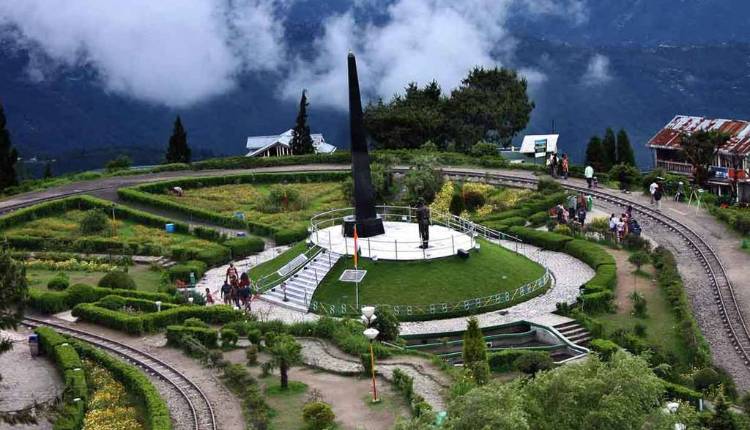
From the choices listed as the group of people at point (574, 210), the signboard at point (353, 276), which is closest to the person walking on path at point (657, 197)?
the group of people at point (574, 210)

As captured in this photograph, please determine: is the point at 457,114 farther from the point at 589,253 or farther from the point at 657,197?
the point at 589,253

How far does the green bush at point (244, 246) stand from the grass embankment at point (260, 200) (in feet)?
11.1

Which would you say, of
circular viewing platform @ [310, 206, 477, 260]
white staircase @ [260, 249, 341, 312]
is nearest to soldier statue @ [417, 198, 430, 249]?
circular viewing platform @ [310, 206, 477, 260]

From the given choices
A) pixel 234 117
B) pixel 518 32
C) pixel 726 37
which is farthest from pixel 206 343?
pixel 726 37

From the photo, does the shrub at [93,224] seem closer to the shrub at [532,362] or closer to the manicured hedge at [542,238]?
the manicured hedge at [542,238]

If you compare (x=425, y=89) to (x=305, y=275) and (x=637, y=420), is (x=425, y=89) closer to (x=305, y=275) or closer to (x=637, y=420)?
(x=305, y=275)

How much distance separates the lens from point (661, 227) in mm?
59469

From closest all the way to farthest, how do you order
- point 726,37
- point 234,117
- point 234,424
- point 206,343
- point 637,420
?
1. point 637,420
2. point 234,424
3. point 206,343
4. point 234,117
5. point 726,37

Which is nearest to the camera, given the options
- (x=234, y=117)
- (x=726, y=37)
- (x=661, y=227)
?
(x=661, y=227)

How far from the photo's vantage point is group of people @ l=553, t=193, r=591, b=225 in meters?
61.2

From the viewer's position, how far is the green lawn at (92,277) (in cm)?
5391

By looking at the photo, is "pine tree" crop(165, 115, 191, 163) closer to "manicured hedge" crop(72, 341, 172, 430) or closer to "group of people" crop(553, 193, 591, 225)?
"group of people" crop(553, 193, 591, 225)

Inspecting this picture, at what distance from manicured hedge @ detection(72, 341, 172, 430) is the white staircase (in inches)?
367

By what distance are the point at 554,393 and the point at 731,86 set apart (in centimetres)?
10709
